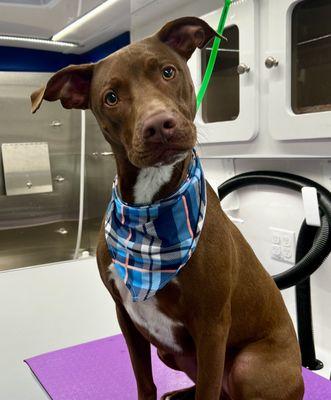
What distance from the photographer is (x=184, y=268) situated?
766 mm

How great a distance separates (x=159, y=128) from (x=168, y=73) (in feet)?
0.48

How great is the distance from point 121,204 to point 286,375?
1.56 ft

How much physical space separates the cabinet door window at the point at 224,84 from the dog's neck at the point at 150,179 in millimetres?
1025

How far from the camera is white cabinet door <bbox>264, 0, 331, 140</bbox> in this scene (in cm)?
143

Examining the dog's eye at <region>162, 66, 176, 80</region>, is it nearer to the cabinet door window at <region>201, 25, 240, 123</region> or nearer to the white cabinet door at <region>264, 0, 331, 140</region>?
the white cabinet door at <region>264, 0, 331, 140</region>

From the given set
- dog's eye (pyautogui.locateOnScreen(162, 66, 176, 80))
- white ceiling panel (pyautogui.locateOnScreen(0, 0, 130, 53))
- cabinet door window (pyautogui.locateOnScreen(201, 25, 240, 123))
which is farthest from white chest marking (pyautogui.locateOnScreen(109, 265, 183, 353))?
white ceiling panel (pyautogui.locateOnScreen(0, 0, 130, 53))

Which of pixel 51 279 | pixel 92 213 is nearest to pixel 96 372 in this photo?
pixel 51 279

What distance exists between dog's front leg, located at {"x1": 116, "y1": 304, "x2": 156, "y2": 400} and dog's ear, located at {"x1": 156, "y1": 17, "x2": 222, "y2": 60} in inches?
21.5

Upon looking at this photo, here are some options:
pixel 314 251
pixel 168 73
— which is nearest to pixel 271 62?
pixel 314 251

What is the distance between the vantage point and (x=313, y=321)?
1647 millimetres

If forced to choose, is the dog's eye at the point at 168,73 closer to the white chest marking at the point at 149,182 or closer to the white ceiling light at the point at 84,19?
the white chest marking at the point at 149,182

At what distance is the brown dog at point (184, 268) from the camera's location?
70 cm

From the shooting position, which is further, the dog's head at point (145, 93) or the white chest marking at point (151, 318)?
the white chest marking at point (151, 318)

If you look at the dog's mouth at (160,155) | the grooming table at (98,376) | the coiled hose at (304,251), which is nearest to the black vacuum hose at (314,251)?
the coiled hose at (304,251)
